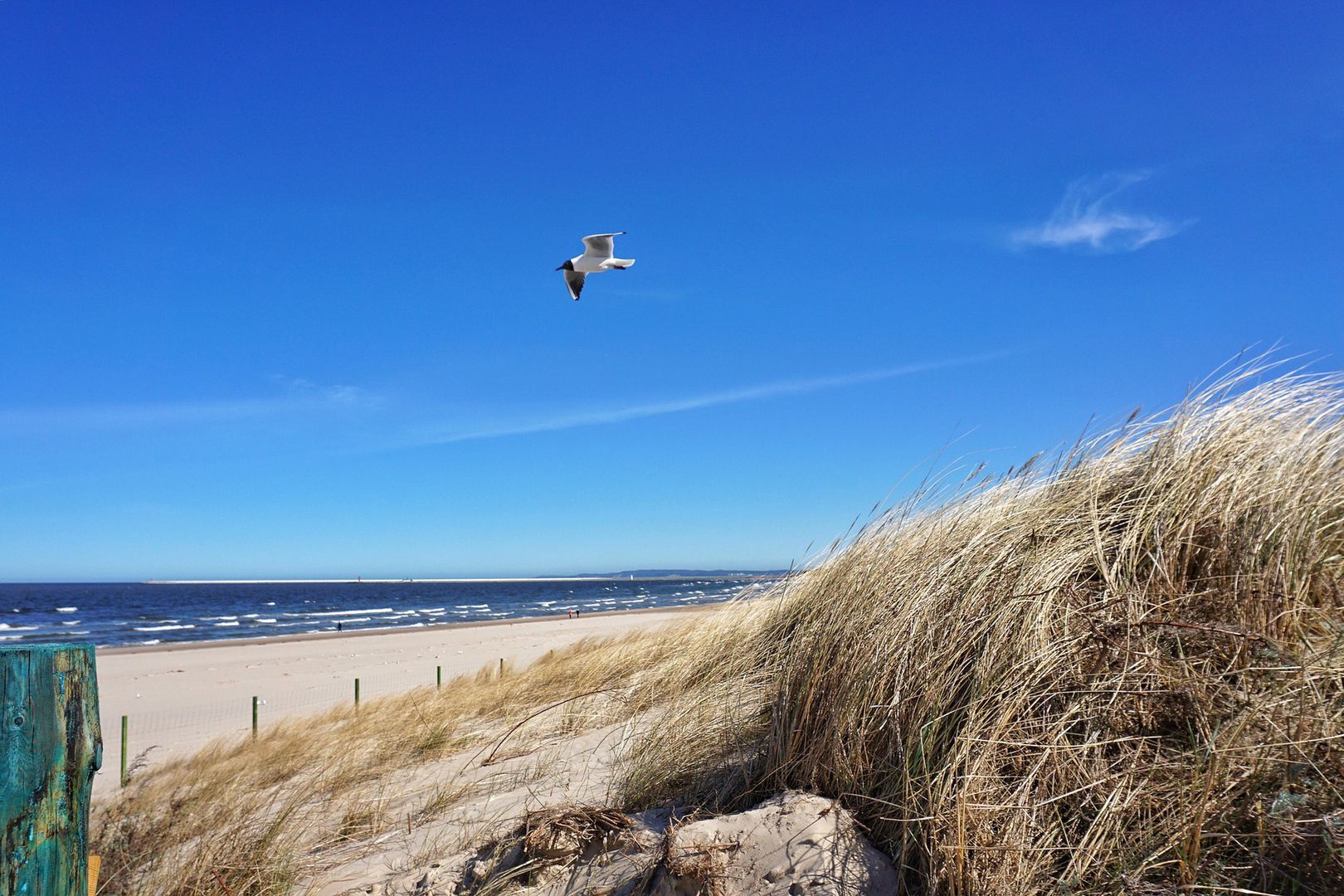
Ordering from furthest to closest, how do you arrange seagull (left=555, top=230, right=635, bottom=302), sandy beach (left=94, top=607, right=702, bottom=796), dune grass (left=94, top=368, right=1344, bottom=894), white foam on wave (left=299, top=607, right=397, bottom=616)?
1. white foam on wave (left=299, top=607, right=397, bottom=616)
2. sandy beach (left=94, top=607, right=702, bottom=796)
3. seagull (left=555, top=230, right=635, bottom=302)
4. dune grass (left=94, top=368, right=1344, bottom=894)

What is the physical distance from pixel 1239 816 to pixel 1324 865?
0.25 metres

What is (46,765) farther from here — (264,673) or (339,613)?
(339,613)

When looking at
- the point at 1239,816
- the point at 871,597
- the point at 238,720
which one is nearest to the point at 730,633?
the point at 871,597

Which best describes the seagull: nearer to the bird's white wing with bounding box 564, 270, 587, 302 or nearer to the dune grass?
the bird's white wing with bounding box 564, 270, 587, 302

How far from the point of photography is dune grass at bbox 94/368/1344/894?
2.89 m

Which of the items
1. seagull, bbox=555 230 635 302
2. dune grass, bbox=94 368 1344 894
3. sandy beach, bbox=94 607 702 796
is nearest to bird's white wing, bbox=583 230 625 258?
seagull, bbox=555 230 635 302

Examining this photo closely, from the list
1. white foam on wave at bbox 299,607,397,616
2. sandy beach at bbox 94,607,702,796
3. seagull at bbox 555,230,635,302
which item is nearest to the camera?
seagull at bbox 555,230,635,302

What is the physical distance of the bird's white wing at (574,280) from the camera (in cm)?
837

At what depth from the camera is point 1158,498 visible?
4316 millimetres

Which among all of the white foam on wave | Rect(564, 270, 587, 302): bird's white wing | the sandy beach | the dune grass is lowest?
the white foam on wave

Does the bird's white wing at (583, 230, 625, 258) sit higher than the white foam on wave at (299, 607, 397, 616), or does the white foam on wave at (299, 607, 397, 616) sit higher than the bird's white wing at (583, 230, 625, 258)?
the bird's white wing at (583, 230, 625, 258)

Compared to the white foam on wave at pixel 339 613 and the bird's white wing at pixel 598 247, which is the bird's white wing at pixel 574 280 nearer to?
the bird's white wing at pixel 598 247

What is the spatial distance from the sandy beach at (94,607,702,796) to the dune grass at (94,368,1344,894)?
22.4 feet

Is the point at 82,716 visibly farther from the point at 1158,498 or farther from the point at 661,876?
the point at 1158,498
